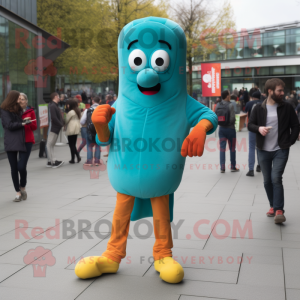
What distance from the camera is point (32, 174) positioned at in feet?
31.1

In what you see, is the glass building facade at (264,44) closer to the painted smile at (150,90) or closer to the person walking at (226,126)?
the person walking at (226,126)

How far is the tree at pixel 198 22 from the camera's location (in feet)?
84.3

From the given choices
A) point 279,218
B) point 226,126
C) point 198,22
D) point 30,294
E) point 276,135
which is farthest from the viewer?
point 198,22

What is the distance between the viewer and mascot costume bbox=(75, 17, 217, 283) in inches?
141

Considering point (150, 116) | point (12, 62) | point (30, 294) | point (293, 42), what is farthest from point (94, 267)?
point (293, 42)

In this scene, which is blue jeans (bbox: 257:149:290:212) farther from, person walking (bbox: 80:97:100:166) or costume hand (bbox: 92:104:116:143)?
person walking (bbox: 80:97:100:166)

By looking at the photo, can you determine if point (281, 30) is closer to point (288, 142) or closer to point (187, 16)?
point (187, 16)

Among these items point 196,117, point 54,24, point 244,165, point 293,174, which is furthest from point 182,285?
point 54,24

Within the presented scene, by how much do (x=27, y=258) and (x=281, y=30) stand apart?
34353 millimetres

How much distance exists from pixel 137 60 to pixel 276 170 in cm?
272

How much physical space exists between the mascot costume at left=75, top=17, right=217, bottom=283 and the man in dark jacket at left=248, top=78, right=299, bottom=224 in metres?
1.97

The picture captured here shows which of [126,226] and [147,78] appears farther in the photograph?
[126,226]

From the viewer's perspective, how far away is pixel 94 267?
3619mm

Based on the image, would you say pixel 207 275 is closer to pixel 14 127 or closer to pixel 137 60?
pixel 137 60
